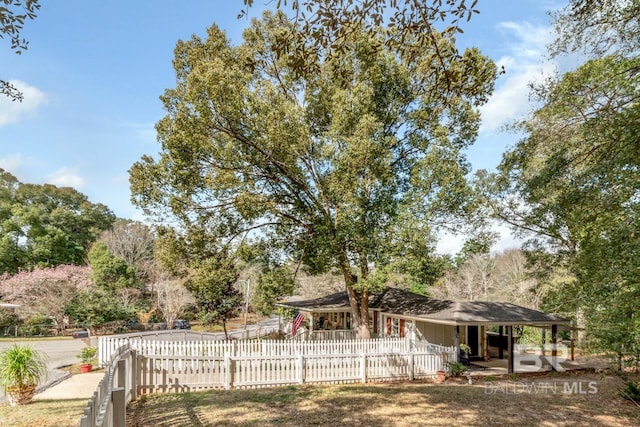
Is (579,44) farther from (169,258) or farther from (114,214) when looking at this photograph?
(114,214)

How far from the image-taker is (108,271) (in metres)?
27.6

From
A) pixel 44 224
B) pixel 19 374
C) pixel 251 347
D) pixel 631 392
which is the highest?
pixel 44 224

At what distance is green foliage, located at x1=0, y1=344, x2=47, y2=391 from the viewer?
769 centimetres

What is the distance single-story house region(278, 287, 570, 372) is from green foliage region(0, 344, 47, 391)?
11.0m

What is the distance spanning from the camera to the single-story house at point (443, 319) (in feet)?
44.8

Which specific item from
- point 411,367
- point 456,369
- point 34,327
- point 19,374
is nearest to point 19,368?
point 19,374

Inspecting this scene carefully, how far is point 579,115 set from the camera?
986cm

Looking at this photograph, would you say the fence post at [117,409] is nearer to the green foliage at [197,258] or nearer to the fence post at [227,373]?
the fence post at [227,373]

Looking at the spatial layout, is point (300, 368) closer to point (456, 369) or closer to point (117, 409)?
point (456, 369)

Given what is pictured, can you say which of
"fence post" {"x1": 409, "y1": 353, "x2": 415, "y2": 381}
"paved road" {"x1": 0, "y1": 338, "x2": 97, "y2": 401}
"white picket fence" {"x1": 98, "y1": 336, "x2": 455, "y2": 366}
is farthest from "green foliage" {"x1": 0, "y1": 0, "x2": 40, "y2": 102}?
"fence post" {"x1": 409, "y1": 353, "x2": 415, "y2": 381}

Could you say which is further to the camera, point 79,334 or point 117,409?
point 79,334

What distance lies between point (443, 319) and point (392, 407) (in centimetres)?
676

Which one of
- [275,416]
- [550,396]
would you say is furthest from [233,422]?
[550,396]

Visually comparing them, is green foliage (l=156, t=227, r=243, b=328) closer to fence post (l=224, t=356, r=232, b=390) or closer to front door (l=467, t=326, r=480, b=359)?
fence post (l=224, t=356, r=232, b=390)
